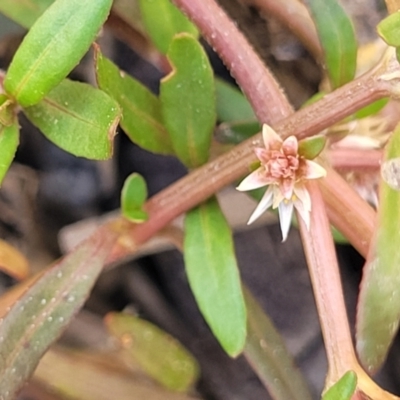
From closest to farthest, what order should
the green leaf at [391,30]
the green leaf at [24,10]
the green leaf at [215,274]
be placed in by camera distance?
the green leaf at [391,30] < the green leaf at [215,274] < the green leaf at [24,10]

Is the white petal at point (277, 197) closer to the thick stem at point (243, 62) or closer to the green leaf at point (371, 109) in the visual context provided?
the thick stem at point (243, 62)

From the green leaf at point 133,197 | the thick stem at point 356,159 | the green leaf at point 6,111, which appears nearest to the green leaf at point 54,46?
the green leaf at point 6,111

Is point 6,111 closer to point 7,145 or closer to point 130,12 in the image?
point 7,145

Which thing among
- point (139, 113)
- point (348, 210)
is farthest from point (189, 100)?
point (348, 210)

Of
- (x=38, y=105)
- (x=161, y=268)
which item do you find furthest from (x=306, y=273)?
(x=38, y=105)

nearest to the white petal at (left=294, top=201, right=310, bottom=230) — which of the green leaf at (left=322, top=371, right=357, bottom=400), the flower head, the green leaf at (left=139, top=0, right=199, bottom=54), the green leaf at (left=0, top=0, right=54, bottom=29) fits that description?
the flower head

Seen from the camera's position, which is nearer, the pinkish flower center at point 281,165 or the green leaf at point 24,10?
the pinkish flower center at point 281,165

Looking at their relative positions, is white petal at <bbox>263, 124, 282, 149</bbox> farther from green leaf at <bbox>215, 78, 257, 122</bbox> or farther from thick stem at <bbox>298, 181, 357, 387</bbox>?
green leaf at <bbox>215, 78, 257, 122</bbox>
